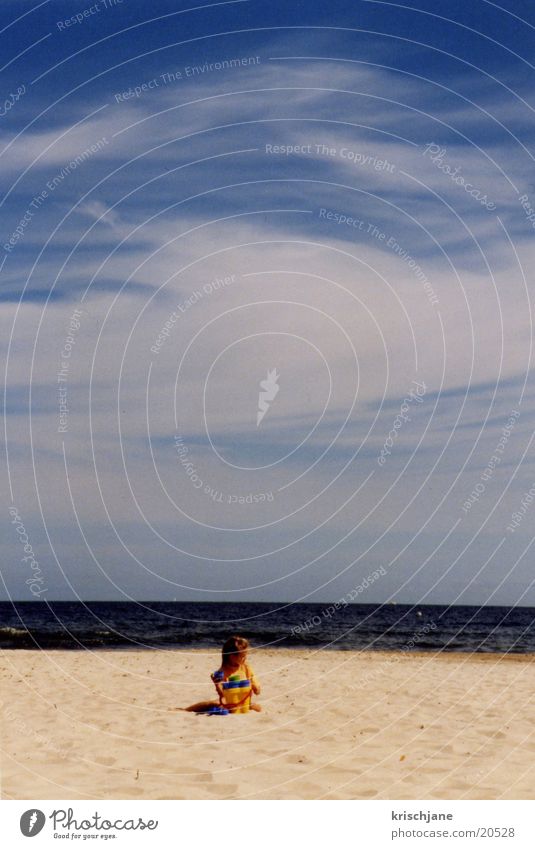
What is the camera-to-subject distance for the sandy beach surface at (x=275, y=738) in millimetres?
9102

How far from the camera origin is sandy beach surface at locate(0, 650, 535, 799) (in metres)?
9.10

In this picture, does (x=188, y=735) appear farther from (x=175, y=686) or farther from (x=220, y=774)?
(x=175, y=686)

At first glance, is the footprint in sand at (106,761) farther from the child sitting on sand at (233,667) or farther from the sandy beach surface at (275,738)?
the child sitting on sand at (233,667)

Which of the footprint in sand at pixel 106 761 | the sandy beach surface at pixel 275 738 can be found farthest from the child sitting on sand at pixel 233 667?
the footprint in sand at pixel 106 761
